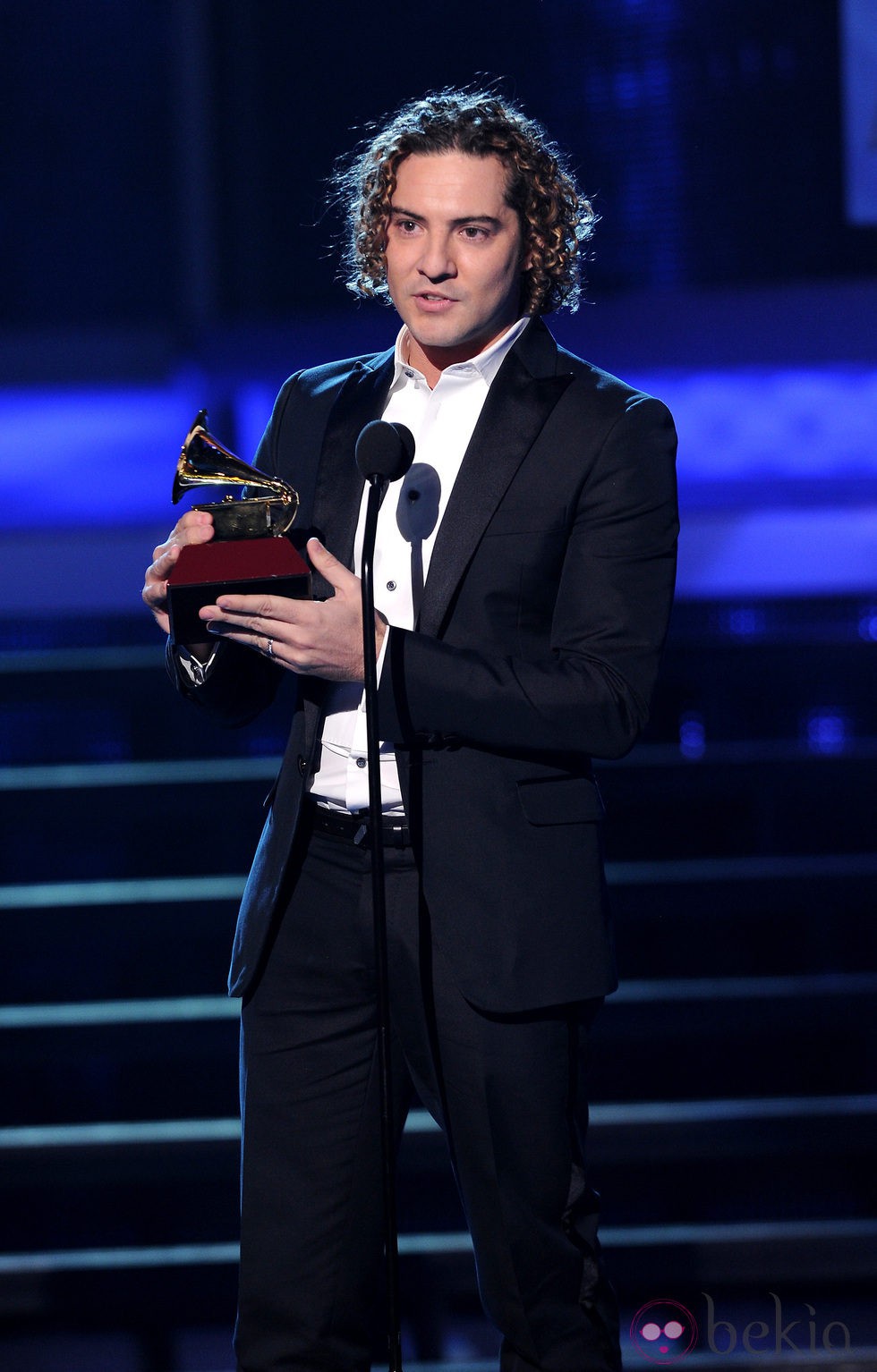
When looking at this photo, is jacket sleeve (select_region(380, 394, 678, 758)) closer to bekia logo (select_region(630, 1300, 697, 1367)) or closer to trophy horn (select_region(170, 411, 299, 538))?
trophy horn (select_region(170, 411, 299, 538))

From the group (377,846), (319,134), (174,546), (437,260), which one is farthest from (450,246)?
(319,134)

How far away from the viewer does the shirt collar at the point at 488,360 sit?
1706mm

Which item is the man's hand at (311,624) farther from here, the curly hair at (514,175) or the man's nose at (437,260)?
the curly hair at (514,175)

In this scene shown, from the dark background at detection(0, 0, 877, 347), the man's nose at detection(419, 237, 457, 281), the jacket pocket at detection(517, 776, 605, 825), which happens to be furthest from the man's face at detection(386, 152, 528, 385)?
the dark background at detection(0, 0, 877, 347)

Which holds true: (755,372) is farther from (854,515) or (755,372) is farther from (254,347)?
(254,347)

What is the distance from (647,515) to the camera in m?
1.65

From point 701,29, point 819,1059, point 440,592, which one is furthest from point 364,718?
point 701,29

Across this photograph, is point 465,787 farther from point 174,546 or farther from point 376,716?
point 174,546

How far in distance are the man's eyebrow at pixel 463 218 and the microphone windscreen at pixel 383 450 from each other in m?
0.39

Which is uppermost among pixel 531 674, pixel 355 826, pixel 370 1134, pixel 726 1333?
pixel 531 674

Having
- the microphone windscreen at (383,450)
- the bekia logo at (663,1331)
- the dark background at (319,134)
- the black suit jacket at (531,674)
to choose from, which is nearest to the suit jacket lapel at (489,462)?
the black suit jacket at (531,674)

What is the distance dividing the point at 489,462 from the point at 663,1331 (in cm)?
167

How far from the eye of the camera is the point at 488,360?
5.62ft

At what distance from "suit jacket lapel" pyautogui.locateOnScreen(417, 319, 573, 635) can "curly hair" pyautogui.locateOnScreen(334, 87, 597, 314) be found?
14 cm
